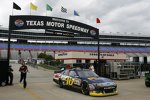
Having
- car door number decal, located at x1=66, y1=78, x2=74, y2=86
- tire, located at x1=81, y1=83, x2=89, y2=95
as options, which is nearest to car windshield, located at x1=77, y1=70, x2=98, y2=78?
car door number decal, located at x1=66, y1=78, x2=74, y2=86

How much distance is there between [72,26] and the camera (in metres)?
25.2

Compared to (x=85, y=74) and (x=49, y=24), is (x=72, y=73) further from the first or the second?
Result: (x=49, y=24)

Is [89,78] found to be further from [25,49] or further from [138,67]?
[25,49]

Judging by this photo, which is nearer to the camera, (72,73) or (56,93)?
(56,93)

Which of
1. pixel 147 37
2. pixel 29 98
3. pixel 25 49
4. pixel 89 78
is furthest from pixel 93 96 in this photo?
pixel 147 37

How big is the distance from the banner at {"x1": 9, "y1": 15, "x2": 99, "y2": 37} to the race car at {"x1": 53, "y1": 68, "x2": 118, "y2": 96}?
7.42 m

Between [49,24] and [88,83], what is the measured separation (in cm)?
1123

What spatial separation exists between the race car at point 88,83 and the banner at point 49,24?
7416 mm

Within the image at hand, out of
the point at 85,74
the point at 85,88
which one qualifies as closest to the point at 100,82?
the point at 85,88

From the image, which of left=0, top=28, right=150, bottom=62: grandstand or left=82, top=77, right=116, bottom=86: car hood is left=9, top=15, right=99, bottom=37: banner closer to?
left=82, top=77, right=116, bottom=86: car hood

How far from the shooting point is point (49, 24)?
23.8 metres

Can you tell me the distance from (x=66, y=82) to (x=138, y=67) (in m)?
12.0

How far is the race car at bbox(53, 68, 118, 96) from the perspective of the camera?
1328 centimetres

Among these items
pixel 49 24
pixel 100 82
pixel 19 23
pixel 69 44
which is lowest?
pixel 100 82
